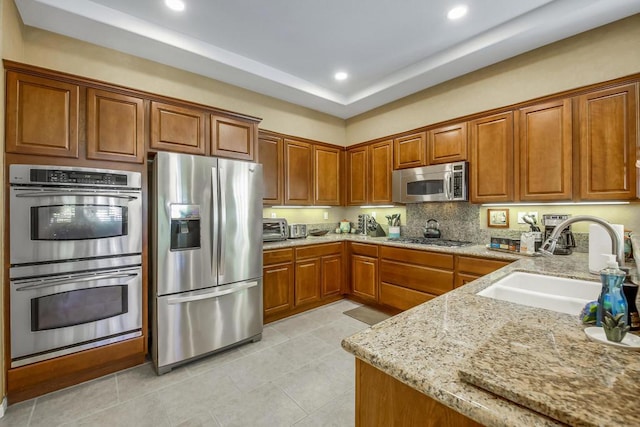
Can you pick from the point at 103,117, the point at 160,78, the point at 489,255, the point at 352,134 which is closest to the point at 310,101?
the point at 352,134

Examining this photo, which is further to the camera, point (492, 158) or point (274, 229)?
point (274, 229)

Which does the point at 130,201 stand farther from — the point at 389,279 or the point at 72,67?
the point at 389,279

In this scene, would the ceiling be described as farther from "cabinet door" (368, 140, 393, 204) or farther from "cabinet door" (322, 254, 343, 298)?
"cabinet door" (322, 254, 343, 298)

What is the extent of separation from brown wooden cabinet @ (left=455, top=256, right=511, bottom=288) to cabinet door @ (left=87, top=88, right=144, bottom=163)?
313cm

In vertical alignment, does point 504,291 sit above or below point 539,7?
below

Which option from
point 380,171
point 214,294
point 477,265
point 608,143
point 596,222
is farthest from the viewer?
point 380,171

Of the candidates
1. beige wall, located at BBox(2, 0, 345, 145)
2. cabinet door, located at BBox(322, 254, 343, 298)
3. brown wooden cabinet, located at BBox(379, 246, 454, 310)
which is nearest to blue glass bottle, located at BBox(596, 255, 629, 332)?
brown wooden cabinet, located at BBox(379, 246, 454, 310)

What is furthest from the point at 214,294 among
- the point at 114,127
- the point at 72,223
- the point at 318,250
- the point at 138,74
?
the point at 138,74

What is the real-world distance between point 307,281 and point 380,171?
185cm

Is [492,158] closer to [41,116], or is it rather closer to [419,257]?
[419,257]

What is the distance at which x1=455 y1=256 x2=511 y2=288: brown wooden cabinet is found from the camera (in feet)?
8.55

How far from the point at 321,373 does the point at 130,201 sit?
6.97 feet

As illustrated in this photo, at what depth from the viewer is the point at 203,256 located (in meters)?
2.51

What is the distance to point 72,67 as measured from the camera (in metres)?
2.55
